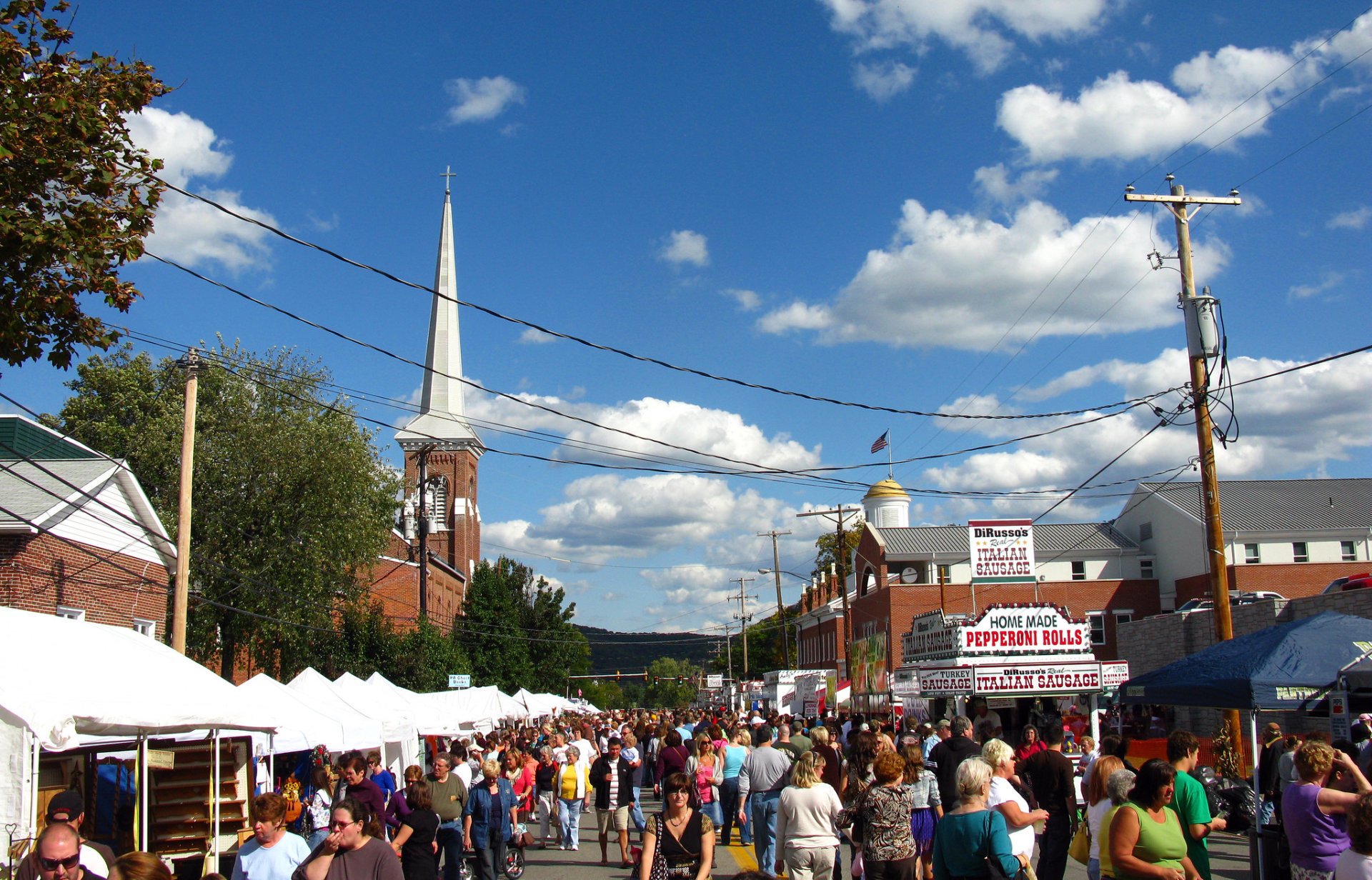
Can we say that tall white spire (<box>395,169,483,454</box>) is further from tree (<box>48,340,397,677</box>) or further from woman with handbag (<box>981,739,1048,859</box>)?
woman with handbag (<box>981,739,1048,859</box>)

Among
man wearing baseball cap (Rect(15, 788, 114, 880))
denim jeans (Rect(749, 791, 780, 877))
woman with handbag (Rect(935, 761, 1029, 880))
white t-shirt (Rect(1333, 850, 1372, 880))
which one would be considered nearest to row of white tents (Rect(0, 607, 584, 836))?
man wearing baseball cap (Rect(15, 788, 114, 880))

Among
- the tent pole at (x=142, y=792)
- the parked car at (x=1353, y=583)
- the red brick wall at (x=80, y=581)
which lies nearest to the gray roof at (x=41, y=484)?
the red brick wall at (x=80, y=581)

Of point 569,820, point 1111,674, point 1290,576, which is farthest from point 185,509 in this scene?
point 1290,576

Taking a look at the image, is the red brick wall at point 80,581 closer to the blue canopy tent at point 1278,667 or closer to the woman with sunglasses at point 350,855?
the woman with sunglasses at point 350,855

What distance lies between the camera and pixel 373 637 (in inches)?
1628

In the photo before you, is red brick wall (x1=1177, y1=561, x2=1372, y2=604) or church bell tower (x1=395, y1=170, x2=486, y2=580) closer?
red brick wall (x1=1177, y1=561, x2=1372, y2=604)

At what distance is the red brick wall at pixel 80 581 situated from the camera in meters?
20.2

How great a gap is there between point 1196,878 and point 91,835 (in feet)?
38.3

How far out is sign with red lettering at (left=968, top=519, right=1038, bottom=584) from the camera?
25.8m

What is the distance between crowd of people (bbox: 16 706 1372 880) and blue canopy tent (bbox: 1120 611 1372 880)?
1.97 ft

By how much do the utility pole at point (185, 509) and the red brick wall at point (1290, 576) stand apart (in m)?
43.6

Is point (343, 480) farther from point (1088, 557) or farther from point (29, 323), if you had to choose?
point (1088, 557)

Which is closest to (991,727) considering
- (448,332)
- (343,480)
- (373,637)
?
(343,480)

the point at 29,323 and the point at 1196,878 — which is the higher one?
the point at 29,323
